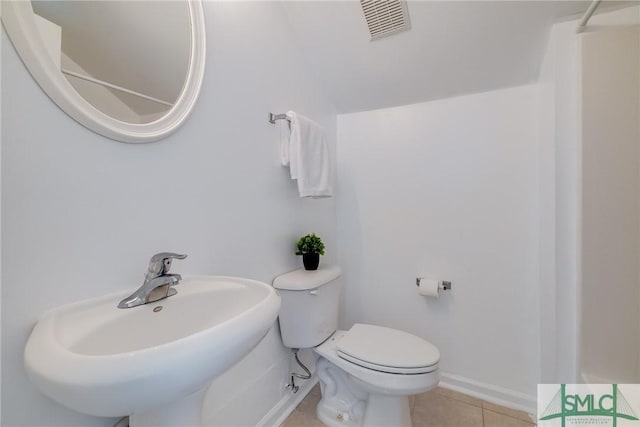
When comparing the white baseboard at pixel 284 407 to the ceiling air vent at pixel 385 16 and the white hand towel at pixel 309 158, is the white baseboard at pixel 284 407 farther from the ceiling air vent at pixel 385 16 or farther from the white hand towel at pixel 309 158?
the ceiling air vent at pixel 385 16

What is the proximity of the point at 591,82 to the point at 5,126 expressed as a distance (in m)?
1.78

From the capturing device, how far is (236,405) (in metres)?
1.07

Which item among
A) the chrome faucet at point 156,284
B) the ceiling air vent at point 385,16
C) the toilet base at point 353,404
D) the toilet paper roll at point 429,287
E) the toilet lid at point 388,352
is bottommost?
the toilet base at point 353,404

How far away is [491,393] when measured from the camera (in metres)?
1.49

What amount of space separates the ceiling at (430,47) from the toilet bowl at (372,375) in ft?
4.54

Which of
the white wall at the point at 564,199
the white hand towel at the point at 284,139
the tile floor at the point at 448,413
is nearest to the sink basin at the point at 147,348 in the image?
the white hand towel at the point at 284,139

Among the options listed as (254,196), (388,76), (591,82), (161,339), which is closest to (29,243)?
(161,339)

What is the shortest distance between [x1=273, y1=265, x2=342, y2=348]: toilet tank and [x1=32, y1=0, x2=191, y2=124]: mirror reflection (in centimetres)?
85

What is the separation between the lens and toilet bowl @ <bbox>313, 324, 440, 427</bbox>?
1.06 m

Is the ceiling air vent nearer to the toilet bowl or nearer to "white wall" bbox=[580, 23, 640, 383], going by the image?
"white wall" bbox=[580, 23, 640, 383]

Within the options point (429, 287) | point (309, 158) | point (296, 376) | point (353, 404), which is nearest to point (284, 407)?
point (296, 376)

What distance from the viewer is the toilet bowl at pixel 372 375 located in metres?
1.06

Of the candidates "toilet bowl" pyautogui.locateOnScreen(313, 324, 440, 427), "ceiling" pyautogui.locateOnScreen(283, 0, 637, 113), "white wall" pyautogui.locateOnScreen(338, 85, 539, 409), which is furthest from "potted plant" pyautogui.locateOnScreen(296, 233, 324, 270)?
"ceiling" pyautogui.locateOnScreen(283, 0, 637, 113)

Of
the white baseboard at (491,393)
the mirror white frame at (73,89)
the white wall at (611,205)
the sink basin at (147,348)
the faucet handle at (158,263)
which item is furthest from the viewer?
the white baseboard at (491,393)
